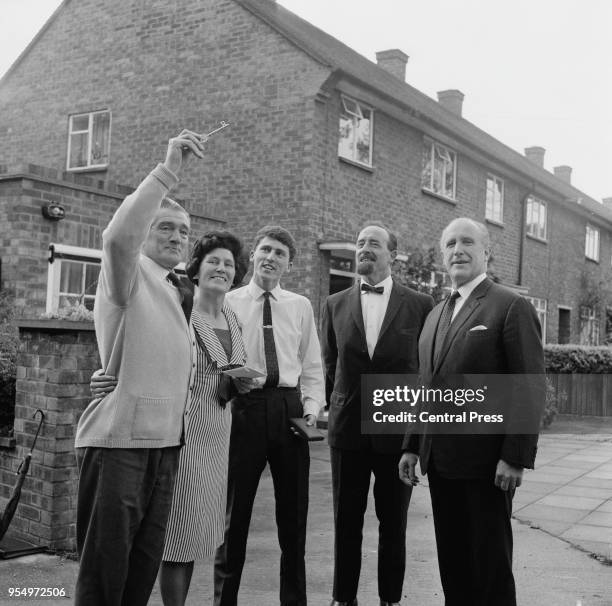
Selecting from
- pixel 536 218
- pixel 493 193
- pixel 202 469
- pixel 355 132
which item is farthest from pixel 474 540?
pixel 536 218

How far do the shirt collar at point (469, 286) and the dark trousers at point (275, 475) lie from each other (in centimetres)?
110

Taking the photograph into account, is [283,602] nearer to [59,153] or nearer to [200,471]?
[200,471]

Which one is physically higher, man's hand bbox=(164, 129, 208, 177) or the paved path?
man's hand bbox=(164, 129, 208, 177)

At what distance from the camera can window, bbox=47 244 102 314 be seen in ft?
31.4

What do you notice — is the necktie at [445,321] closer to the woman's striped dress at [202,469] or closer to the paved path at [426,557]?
the woman's striped dress at [202,469]

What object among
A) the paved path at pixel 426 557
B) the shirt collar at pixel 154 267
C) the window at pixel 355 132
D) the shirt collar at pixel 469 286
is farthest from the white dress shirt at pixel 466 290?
the window at pixel 355 132

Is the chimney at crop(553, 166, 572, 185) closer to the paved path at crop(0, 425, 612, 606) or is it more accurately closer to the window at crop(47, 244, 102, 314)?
the paved path at crop(0, 425, 612, 606)

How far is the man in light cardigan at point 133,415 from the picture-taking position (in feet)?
9.07

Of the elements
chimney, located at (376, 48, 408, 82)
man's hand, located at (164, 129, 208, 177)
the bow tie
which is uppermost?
chimney, located at (376, 48, 408, 82)

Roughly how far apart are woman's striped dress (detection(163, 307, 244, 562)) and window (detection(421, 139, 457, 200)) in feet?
41.7

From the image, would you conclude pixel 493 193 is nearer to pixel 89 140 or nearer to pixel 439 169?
pixel 439 169

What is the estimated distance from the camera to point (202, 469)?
3.48 metres

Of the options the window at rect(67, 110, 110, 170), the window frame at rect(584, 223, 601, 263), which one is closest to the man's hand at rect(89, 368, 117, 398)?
the window at rect(67, 110, 110, 170)

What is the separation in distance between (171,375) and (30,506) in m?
2.69
